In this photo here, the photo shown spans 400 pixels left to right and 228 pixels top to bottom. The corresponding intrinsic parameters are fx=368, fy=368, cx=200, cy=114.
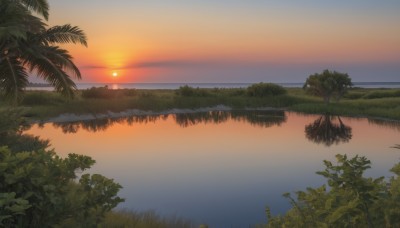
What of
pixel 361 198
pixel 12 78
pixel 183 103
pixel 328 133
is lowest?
pixel 328 133

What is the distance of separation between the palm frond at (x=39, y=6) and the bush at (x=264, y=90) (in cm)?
4639

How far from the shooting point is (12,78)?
55.6 feet

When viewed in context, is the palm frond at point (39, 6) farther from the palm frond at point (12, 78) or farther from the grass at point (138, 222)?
the grass at point (138, 222)

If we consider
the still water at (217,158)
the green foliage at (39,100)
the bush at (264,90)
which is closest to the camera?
the still water at (217,158)

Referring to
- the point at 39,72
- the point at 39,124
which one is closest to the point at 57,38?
the point at 39,72

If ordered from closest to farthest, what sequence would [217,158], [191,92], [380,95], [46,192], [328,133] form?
1. [46,192]
2. [217,158]
3. [328,133]
4. [191,92]
5. [380,95]

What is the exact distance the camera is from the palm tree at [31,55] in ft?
54.1

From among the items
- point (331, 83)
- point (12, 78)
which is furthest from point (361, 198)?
point (331, 83)

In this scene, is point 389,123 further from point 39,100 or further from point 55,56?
point 39,100

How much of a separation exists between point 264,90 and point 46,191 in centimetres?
6076

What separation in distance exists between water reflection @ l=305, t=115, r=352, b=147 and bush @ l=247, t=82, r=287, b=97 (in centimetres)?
2663

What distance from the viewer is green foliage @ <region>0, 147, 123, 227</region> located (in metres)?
3.62

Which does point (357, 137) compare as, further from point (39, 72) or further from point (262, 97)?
point (262, 97)

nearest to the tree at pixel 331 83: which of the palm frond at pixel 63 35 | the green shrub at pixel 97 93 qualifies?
the green shrub at pixel 97 93
